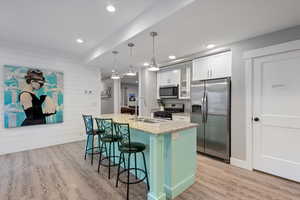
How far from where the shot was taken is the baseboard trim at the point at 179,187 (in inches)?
80.9

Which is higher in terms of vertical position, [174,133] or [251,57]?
[251,57]

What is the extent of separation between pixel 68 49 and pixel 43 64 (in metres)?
0.83

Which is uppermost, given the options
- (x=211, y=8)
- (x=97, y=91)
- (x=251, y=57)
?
(x=211, y=8)

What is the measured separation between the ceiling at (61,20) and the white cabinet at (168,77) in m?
2.12

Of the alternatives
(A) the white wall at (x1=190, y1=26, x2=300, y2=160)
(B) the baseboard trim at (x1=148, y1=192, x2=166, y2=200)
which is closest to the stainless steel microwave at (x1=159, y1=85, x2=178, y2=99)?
(A) the white wall at (x1=190, y1=26, x2=300, y2=160)

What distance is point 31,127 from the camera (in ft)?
13.5

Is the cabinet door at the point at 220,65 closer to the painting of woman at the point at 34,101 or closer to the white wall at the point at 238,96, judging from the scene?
the white wall at the point at 238,96

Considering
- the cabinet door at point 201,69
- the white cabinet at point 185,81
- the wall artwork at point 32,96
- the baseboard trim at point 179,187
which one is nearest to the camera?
the baseboard trim at point 179,187

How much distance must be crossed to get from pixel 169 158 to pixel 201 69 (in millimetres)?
2470

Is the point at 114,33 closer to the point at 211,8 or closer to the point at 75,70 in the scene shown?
the point at 211,8

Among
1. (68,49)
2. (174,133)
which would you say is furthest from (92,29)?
(174,133)

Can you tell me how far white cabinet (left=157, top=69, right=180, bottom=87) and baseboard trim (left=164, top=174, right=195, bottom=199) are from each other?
8.96ft

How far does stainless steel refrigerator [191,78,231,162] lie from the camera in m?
3.19

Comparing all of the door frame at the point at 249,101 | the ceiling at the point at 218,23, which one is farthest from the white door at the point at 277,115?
the ceiling at the point at 218,23
